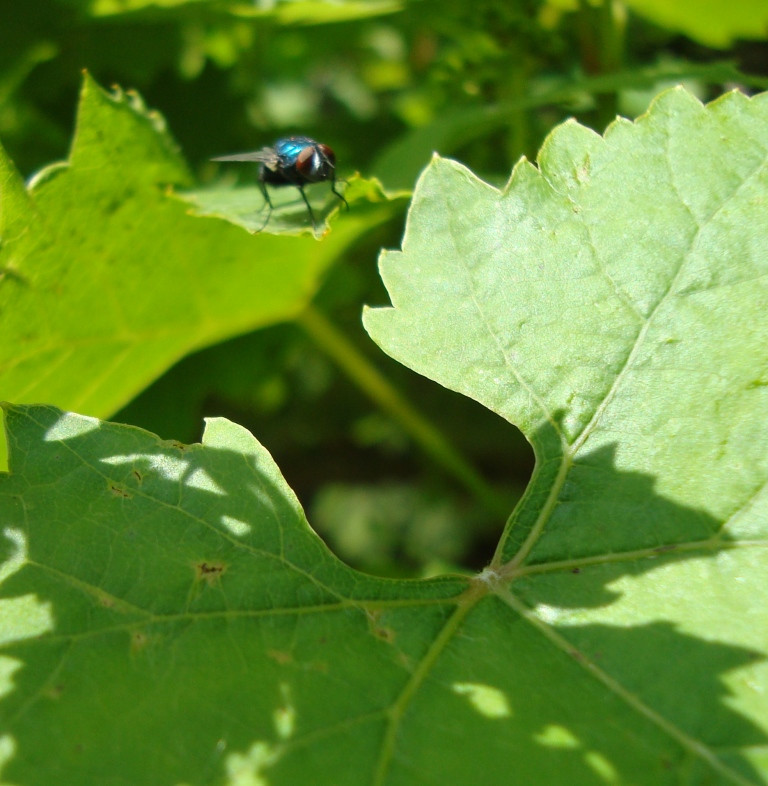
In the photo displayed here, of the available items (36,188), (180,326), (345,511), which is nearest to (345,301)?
(180,326)

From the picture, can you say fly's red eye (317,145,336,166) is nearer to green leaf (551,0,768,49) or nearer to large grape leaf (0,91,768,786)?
large grape leaf (0,91,768,786)

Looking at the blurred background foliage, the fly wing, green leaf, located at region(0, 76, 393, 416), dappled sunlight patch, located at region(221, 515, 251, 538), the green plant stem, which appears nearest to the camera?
dappled sunlight patch, located at region(221, 515, 251, 538)

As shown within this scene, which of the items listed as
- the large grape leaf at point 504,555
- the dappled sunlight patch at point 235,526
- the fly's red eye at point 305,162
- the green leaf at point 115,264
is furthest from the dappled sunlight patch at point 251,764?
the fly's red eye at point 305,162

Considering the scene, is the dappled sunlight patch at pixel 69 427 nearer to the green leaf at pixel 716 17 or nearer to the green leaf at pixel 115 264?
the green leaf at pixel 115 264

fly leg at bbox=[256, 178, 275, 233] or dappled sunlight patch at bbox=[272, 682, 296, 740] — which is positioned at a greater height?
fly leg at bbox=[256, 178, 275, 233]

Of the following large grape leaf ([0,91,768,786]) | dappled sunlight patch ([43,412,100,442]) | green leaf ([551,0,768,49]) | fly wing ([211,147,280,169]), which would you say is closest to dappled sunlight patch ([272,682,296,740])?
Answer: large grape leaf ([0,91,768,786])

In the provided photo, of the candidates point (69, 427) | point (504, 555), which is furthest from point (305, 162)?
point (504, 555)

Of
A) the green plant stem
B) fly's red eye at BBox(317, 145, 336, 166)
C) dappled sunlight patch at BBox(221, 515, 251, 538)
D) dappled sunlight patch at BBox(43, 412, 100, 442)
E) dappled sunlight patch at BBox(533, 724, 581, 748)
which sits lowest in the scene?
the green plant stem
